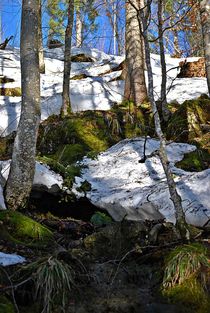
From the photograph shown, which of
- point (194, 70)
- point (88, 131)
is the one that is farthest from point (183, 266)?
point (194, 70)

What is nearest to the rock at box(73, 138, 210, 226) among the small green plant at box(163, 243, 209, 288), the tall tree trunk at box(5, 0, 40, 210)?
the tall tree trunk at box(5, 0, 40, 210)

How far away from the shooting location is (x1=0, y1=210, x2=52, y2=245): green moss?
419 centimetres

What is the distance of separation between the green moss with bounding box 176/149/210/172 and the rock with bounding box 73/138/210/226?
167mm

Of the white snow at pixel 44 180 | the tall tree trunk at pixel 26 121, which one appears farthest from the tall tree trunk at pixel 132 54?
the tall tree trunk at pixel 26 121

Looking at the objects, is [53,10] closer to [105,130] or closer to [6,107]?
[6,107]

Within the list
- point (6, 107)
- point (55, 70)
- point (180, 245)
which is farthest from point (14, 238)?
point (55, 70)

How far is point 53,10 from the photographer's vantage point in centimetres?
2355

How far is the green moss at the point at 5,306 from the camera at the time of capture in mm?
2525

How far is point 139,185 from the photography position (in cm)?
596

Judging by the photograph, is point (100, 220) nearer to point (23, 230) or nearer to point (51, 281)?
point (23, 230)

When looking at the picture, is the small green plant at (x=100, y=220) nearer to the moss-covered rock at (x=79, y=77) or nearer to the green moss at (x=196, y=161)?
the green moss at (x=196, y=161)

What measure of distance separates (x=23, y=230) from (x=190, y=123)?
16.8ft

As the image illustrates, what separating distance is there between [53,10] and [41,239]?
22.4 metres

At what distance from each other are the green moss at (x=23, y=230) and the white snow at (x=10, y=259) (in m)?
0.63
